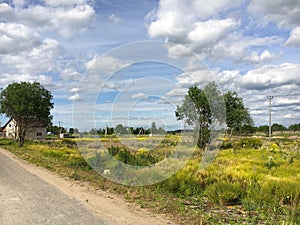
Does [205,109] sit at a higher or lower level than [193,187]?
higher

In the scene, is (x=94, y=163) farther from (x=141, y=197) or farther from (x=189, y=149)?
(x=141, y=197)

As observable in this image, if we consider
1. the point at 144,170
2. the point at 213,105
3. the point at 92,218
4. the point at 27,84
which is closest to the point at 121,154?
the point at 144,170

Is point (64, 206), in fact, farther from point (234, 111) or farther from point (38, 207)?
point (234, 111)

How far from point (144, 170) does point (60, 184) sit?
2716mm

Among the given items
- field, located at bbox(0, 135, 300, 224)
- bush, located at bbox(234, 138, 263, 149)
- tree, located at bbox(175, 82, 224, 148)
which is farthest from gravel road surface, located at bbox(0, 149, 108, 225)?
bush, located at bbox(234, 138, 263, 149)

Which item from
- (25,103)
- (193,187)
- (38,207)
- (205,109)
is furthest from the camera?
(25,103)

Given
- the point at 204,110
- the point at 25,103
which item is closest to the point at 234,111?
the point at 204,110

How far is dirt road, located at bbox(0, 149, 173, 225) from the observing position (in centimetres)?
596

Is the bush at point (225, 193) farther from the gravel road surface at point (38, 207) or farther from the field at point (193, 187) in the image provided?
the gravel road surface at point (38, 207)

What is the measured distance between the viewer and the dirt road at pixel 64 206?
235 inches

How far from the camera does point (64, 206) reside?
277 inches

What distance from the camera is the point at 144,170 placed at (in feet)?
34.9

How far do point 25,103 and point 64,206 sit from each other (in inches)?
1232

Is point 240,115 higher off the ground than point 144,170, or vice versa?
point 240,115
